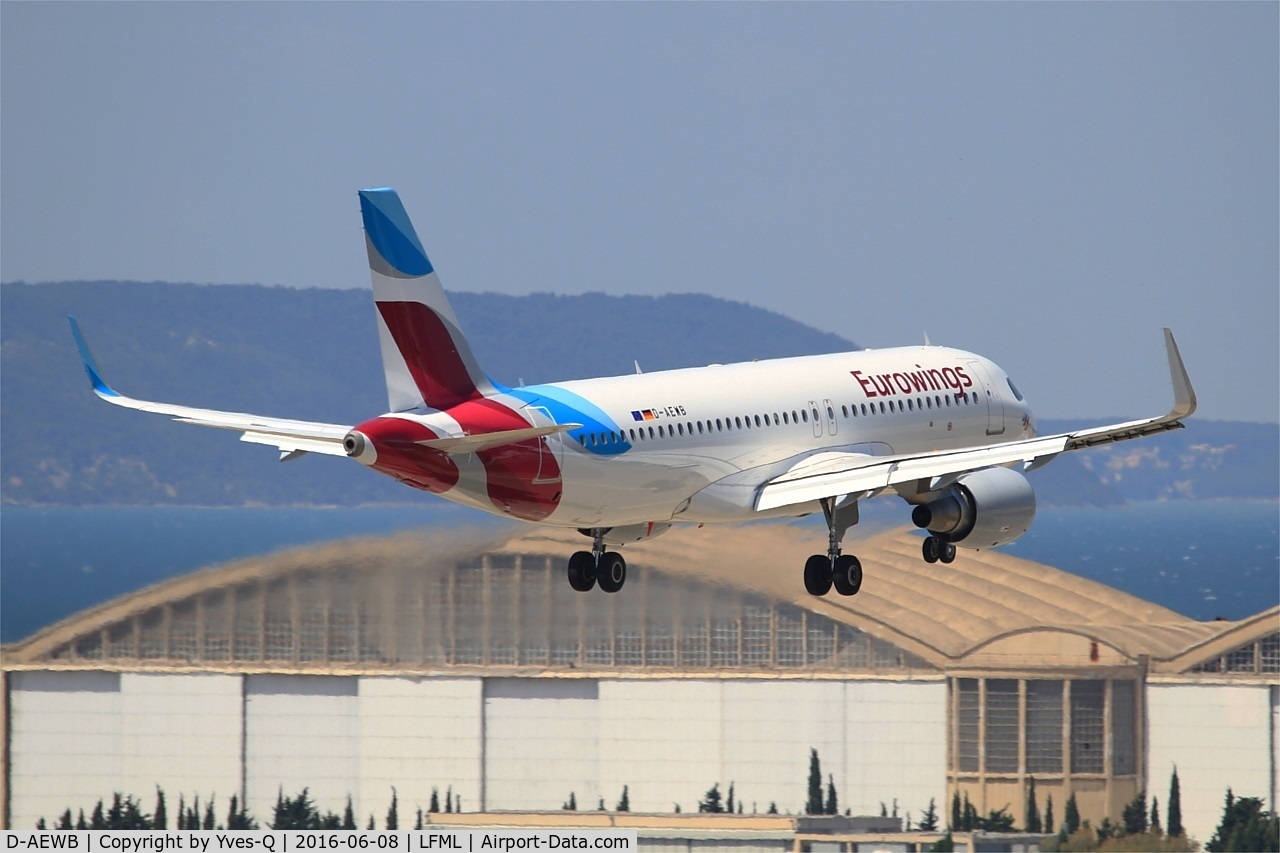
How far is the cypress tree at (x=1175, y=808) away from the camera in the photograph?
166500 millimetres

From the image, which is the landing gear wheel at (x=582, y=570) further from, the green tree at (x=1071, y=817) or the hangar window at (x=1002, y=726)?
the green tree at (x=1071, y=817)

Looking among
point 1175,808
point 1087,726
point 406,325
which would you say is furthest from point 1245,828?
point 406,325

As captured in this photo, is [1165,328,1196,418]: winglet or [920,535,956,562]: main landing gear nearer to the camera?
[1165,328,1196,418]: winglet

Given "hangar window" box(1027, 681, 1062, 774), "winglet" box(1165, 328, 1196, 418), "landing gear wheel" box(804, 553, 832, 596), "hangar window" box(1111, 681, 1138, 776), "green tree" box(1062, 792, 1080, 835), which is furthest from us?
"hangar window" box(1111, 681, 1138, 776)

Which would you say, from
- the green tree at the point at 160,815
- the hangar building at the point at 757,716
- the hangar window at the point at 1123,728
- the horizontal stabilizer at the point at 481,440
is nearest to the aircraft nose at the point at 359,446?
the horizontal stabilizer at the point at 481,440

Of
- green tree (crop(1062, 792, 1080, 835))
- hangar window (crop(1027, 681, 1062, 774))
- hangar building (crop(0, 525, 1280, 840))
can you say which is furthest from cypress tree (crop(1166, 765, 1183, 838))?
hangar window (crop(1027, 681, 1062, 774))

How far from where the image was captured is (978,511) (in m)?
63.8

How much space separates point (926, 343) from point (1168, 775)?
345 feet

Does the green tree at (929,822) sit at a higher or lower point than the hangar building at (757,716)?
lower

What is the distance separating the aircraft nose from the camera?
54938mm

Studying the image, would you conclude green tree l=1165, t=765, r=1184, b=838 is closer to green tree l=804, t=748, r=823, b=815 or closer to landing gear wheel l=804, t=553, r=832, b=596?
green tree l=804, t=748, r=823, b=815

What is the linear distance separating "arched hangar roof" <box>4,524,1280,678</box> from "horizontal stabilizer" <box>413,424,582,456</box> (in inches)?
2119

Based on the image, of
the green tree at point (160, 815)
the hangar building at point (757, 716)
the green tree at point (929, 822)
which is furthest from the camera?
the green tree at point (160, 815)

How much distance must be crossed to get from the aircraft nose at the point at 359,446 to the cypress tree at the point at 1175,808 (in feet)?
397
